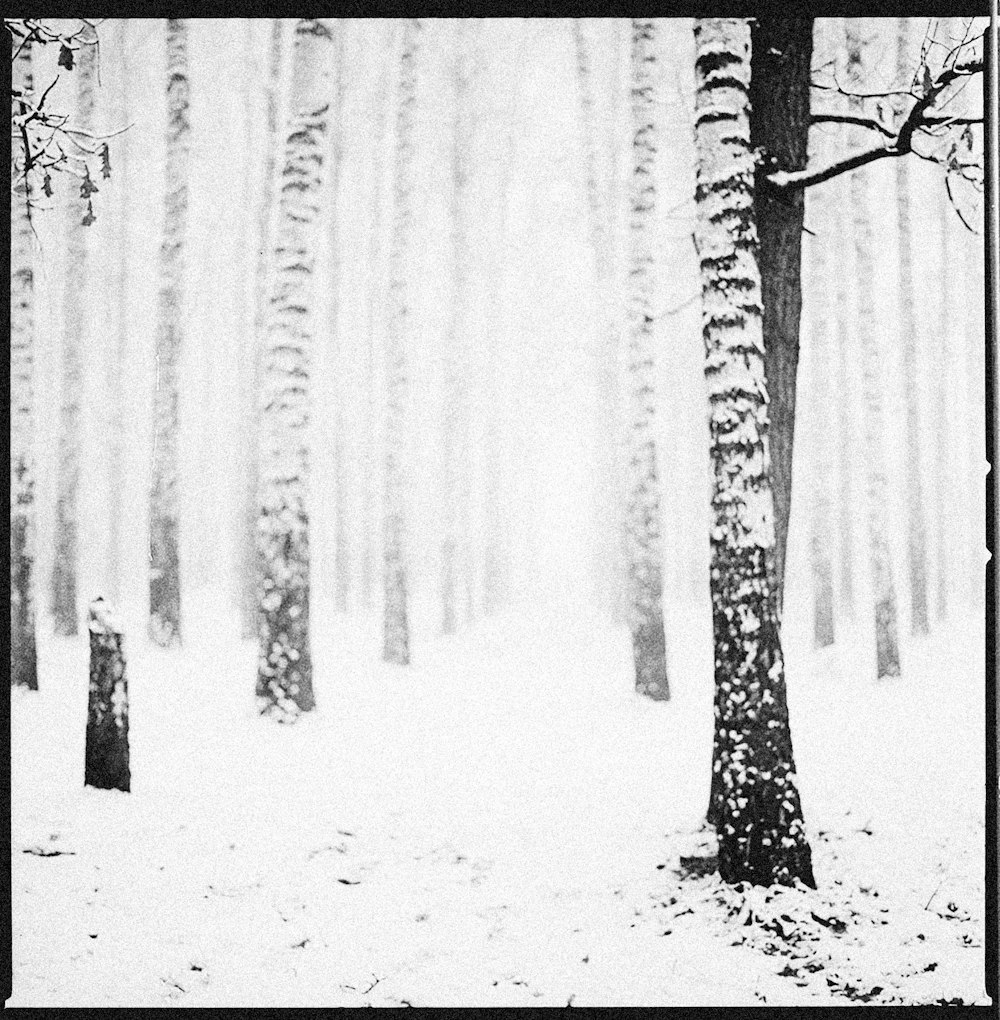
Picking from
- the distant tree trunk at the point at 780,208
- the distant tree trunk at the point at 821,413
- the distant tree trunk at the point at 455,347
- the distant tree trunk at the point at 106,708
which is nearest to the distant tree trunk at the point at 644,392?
the distant tree trunk at the point at 821,413

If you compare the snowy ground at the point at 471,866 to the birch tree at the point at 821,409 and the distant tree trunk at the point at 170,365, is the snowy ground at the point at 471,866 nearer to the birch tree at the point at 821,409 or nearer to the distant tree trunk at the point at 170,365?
the distant tree trunk at the point at 170,365

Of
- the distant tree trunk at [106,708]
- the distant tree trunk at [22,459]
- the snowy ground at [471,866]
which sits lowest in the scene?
the snowy ground at [471,866]

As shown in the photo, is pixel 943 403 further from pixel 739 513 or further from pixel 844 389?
pixel 739 513

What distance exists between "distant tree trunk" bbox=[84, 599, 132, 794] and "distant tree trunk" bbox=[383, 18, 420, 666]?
4116 mm

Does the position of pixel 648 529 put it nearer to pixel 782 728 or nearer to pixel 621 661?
pixel 621 661

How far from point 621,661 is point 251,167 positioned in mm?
9872

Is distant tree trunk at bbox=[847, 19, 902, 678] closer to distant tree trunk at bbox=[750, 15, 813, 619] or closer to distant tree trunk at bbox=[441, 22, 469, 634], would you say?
distant tree trunk at bbox=[750, 15, 813, 619]

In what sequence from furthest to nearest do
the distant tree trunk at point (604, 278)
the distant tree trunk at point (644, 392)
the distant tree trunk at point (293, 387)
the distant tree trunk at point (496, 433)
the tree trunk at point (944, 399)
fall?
the distant tree trunk at point (496, 433) < the distant tree trunk at point (604, 278) < the distant tree trunk at point (644, 392) < the tree trunk at point (944, 399) < the distant tree trunk at point (293, 387)

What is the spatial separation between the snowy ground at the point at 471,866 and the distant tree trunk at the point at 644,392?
1.27 meters

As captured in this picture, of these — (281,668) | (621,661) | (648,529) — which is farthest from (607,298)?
(281,668)

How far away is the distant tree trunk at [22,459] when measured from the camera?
5.46m

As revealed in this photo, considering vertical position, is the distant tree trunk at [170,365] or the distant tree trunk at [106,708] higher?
the distant tree trunk at [170,365]

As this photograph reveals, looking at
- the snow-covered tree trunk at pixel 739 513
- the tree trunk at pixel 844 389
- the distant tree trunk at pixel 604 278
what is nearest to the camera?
the snow-covered tree trunk at pixel 739 513

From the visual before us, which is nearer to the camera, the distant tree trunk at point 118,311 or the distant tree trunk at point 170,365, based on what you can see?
the distant tree trunk at point 170,365
